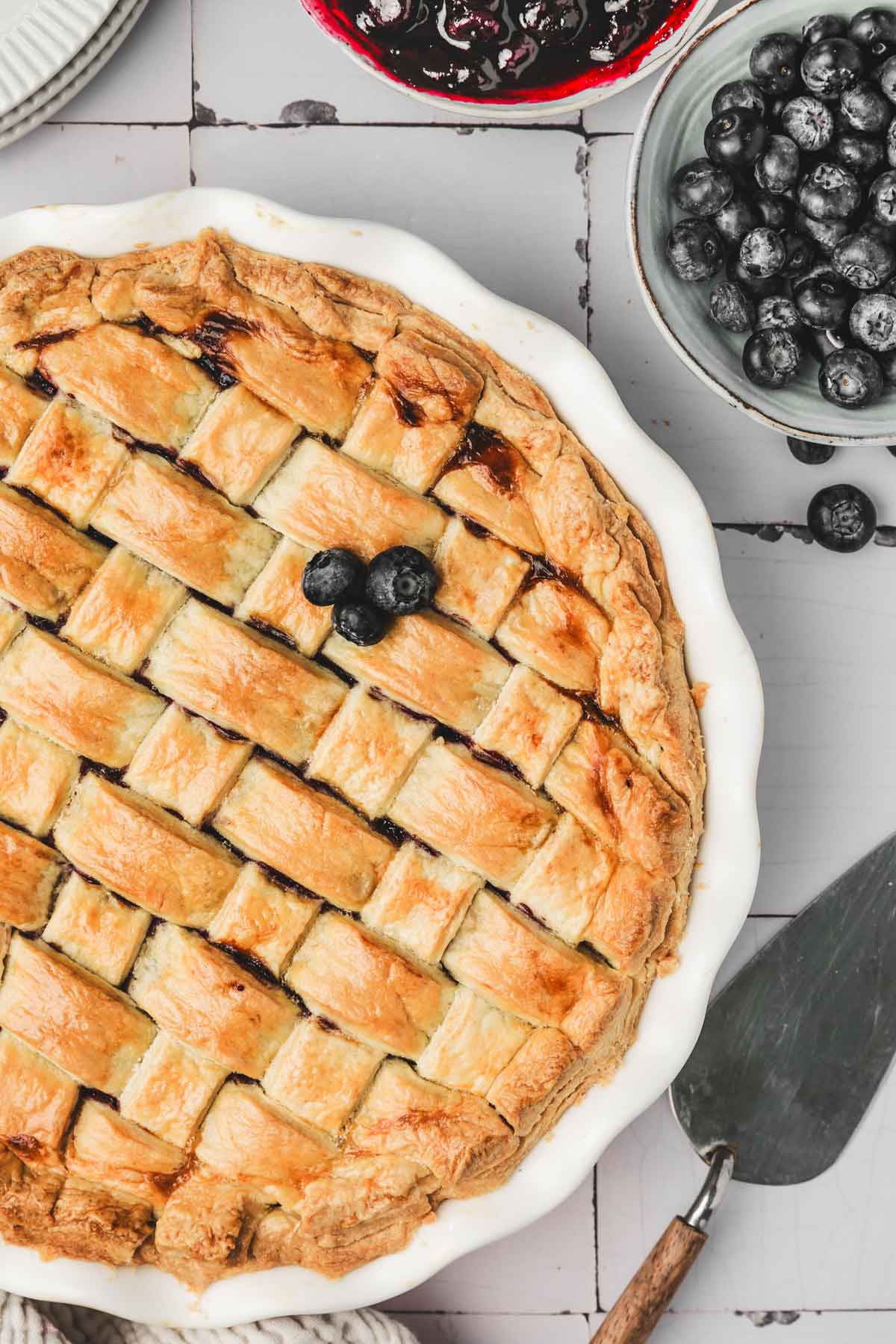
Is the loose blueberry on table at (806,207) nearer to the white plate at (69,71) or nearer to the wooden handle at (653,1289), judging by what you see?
the white plate at (69,71)

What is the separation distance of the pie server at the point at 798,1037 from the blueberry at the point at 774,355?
87cm

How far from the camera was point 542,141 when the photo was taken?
210 cm

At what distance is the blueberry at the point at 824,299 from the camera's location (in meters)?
1.85

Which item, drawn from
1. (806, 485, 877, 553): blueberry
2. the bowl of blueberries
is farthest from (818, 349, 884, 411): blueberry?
the bowl of blueberries

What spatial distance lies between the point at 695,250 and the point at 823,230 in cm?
19

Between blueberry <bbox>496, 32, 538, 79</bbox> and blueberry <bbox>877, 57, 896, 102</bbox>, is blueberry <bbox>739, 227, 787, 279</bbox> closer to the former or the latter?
blueberry <bbox>877, 57, 896, 102</bbox>

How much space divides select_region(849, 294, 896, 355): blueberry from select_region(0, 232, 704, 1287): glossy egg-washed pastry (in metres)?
0.50

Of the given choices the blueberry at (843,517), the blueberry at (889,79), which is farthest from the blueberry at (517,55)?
the blueberry at (843,517)

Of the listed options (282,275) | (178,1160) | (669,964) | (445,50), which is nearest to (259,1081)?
(178,1160)

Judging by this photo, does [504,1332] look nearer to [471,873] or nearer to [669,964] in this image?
[669,964]

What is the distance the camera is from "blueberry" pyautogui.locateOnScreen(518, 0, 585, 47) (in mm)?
1846

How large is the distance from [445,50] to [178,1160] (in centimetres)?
175

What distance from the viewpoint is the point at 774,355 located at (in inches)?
74.2

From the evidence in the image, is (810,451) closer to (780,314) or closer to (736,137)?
(780,314)
